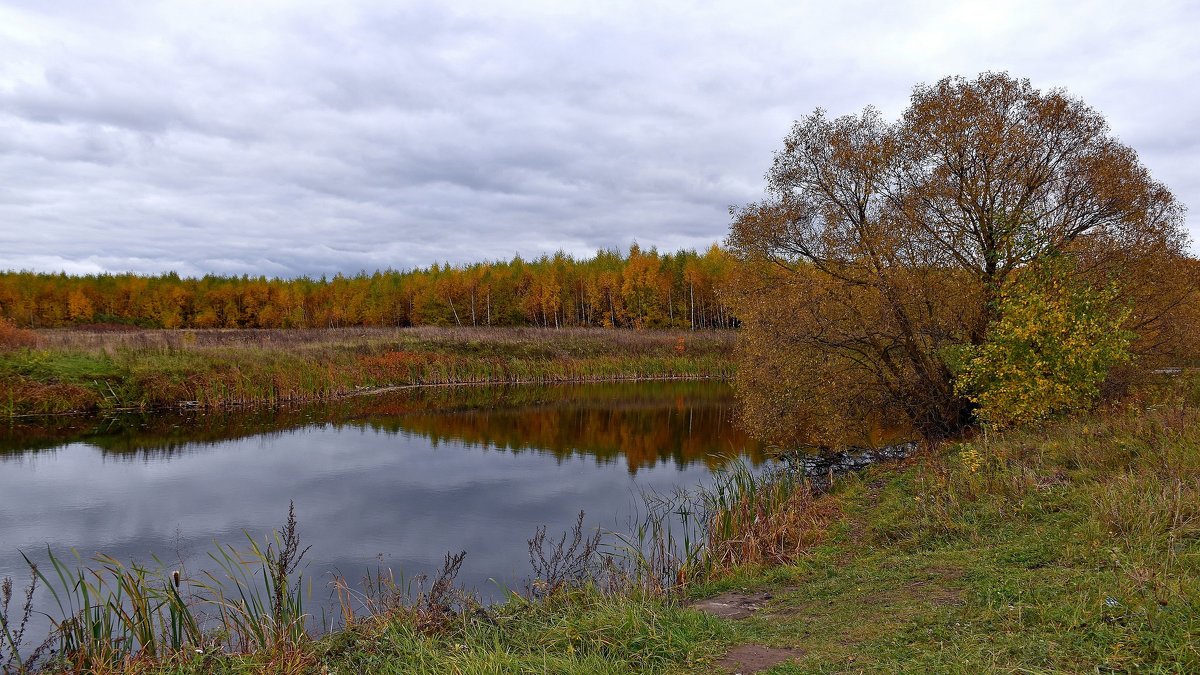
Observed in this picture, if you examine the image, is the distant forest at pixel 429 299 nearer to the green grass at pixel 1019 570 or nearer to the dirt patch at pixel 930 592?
the green grass at pixel 1019 570

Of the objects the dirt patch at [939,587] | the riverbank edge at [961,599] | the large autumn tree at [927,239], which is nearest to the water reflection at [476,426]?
the large autumn tree at [927,239]

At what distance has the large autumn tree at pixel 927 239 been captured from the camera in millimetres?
17234

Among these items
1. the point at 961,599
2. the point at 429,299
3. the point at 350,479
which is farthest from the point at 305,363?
the point at 429,299

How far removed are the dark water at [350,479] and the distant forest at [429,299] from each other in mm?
48245

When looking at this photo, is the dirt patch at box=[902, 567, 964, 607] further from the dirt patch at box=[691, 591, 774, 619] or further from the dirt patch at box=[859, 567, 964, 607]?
the dirt patch at box=[691, 591, 774, 619]

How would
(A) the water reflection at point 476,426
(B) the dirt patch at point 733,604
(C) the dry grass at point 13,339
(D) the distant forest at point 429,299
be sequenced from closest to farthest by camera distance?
(B) the dirt patch at point 733,604 < (A) the water reflection at point 476,426 < (C) the dry grass at point 13,339 < (D) the distant forest at point 429,299

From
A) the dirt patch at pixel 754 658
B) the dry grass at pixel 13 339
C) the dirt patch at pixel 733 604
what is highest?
the dry grass at pixel 13 339

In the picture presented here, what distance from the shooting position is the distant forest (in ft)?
261

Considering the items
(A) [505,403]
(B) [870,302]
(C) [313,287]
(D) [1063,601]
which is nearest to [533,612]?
(D) [1063,601]

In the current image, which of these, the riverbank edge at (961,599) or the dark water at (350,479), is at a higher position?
the riverbank edge at (961,599)

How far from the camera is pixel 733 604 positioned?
27.7ft

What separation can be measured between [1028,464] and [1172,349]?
12741 mm

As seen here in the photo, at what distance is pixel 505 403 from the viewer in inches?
1373

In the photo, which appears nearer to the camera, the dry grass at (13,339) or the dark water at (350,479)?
the dark water at (350,479)
